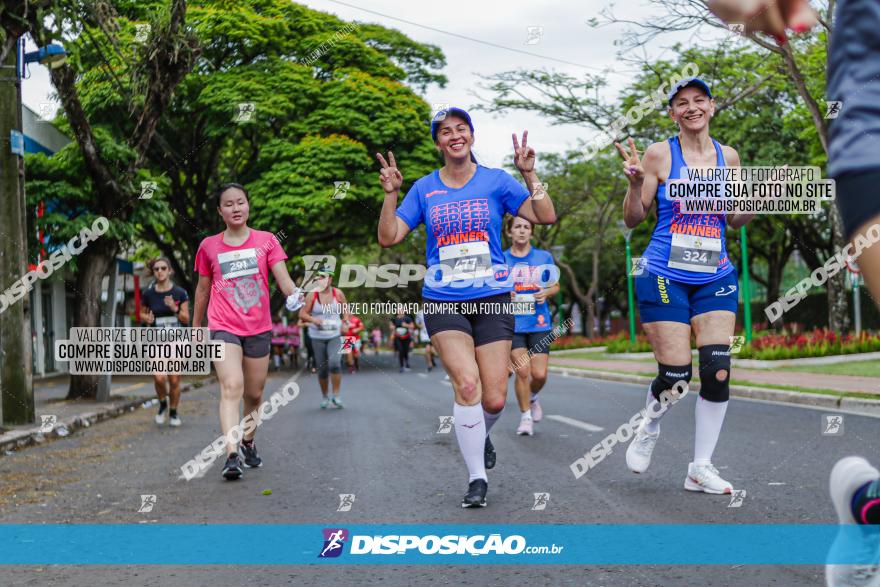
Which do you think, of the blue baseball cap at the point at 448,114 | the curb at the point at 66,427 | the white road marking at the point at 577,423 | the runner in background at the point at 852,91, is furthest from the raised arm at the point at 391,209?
the curb at the point at 66,427

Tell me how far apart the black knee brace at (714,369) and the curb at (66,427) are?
6.76 metres

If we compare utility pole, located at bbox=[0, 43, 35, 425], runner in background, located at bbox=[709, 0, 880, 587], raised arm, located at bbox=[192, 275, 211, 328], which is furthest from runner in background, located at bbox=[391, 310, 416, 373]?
runner in background, located at bbox=[709, 0, 880, 587]

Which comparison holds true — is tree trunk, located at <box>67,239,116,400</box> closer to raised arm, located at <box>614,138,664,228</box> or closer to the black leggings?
raised arm, located at <box>614,138,664,228</box>

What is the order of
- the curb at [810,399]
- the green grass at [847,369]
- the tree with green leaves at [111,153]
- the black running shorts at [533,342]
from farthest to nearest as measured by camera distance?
1. the green grass at [847,369]
2. the tree with green leaves at [111,153]
3. the curb at [810,399]
4. the black running shorts at [533,342]

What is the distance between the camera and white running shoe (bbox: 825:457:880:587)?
234cm

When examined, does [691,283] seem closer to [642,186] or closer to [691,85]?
[642,186]

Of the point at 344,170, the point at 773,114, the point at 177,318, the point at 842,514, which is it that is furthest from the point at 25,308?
the point at 773,114

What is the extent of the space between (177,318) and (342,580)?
755 centimetres

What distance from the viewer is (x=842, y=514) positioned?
245cm

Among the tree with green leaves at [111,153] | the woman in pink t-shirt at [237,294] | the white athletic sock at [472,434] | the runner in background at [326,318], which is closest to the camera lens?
the white athletic sock at [472,434]

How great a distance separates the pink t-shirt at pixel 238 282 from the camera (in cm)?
688

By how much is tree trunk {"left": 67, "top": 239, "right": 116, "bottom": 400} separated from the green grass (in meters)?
12.1

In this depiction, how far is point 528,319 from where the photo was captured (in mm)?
8930

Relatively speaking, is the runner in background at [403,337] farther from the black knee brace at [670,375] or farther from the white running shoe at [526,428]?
the black knee brace at [670,375]
